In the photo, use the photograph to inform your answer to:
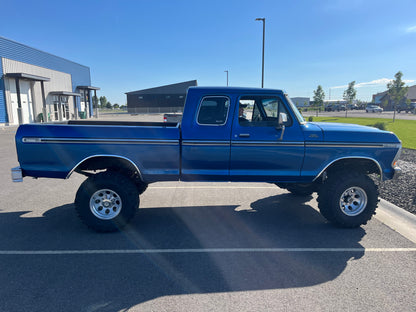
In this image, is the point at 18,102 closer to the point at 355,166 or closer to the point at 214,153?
the point at 214,153

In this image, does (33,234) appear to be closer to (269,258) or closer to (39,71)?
(269,258)

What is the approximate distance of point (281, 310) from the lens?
9.69 feet

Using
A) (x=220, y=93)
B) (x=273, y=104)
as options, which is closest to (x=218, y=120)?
(x=220, y=93)

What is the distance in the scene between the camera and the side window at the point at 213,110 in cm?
490

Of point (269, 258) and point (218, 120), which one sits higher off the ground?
point (218, 120)

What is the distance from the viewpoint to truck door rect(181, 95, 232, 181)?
479 cm

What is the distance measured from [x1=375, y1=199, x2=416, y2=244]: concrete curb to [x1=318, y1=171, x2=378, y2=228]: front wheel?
552 mm

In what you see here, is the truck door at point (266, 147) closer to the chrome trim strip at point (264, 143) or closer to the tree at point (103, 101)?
the chrome trim strip at point (264, 143)

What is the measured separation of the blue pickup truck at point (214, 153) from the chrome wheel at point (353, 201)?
2 cm

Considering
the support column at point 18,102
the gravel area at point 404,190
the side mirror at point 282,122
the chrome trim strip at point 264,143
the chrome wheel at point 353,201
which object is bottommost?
the gravel area at point 404,190

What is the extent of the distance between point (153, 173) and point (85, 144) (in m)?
1.14

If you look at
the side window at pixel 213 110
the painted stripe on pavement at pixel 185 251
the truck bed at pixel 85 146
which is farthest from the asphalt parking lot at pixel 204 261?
the side window at pixel 213 110

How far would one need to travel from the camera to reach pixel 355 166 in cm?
527

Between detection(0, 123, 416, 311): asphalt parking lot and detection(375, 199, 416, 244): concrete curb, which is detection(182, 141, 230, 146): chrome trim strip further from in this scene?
detection(375, 199, 416, 244): concrete curb
